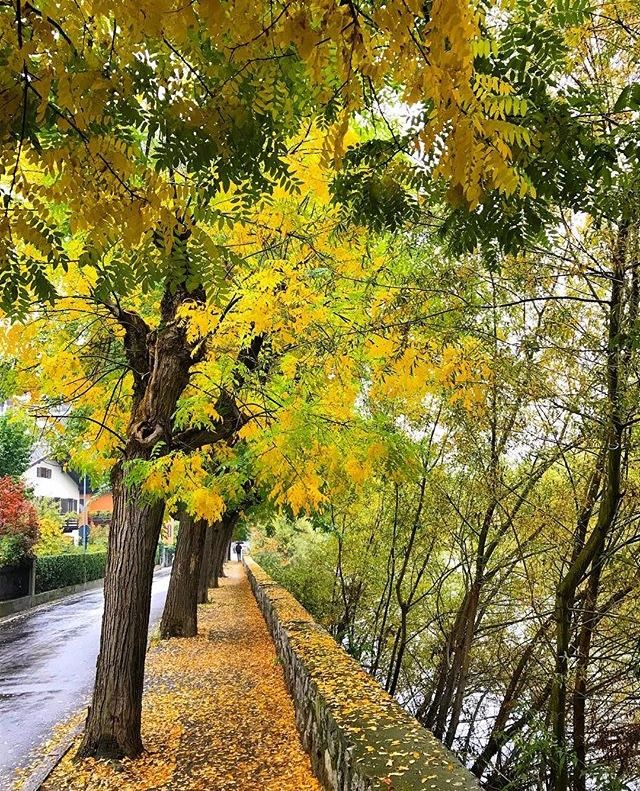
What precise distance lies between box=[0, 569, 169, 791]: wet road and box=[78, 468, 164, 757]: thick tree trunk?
41.1 inches

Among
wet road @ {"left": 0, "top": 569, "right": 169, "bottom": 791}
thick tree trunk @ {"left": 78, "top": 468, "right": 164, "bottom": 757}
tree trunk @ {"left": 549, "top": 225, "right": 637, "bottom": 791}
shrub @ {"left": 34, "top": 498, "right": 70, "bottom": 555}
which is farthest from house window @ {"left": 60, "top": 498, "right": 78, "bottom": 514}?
tree trunk @ {"left": 549, "top": 225, "right": 637, "bottom": 791}

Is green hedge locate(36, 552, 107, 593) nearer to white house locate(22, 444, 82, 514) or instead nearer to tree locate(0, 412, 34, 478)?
tree locate(0, 412, 34, 478)

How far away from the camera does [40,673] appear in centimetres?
1328

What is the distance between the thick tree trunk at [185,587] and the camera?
1509 centimetres

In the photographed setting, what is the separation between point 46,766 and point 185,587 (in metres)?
8.23

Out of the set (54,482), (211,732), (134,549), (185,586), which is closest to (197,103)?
(134,549)

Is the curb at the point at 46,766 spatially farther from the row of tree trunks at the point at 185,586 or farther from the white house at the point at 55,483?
the white house at the point at 55,483

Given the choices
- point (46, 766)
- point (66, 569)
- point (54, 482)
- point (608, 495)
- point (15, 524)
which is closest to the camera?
point (608, 495)

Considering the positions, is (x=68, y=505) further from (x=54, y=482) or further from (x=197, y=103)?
(x=197, y=103)

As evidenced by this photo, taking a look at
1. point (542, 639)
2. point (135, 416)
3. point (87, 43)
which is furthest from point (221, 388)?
point (87, 43)

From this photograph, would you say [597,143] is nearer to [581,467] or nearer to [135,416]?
[581,467]

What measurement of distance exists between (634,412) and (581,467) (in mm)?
2692

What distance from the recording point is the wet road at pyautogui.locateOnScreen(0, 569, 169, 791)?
28.9 feet

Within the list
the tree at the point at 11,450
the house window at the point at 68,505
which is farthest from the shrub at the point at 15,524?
the house window at the point at 68,505
